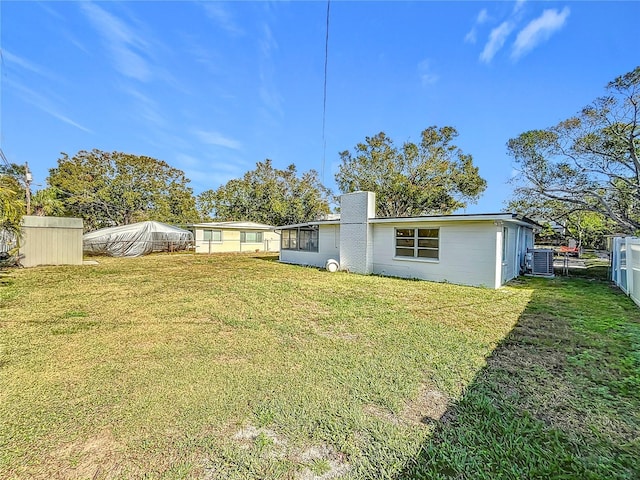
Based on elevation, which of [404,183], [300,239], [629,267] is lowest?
[629,267]

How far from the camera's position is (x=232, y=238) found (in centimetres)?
2411

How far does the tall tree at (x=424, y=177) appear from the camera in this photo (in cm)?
2412

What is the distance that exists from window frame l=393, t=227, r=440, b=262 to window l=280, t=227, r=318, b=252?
4.80 metres

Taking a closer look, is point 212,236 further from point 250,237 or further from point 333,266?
point 333,266

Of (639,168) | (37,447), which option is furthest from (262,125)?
(37,447)

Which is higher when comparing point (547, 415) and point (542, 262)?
point (542, 262)

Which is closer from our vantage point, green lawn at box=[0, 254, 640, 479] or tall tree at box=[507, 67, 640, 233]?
green lawn at box=[0, 254, 640, 479]

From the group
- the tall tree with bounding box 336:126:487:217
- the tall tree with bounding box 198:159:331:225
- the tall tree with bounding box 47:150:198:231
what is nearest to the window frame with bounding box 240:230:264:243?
the tall tree with bounding box 198:159:331:225

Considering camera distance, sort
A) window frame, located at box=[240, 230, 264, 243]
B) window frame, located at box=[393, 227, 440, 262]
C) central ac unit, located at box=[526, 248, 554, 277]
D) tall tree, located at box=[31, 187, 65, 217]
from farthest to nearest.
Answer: window frame, located at box=[240, 230, 264, 243], tall tree, located at box=[31, 187, 65, 217], central ac unit, located at box=[526, 248, 554, 277], window frame, located at box=[393, 227, 440, 262]

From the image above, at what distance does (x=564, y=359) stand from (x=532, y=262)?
1038 centimetres

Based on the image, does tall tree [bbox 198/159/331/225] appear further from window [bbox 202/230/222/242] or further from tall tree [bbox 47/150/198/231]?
window [bbox 202/230/222/242]

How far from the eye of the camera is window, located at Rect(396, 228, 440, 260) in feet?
35.2

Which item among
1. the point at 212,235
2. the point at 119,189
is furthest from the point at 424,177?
the point at 119,189

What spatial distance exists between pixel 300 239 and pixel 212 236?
32.7 ft
